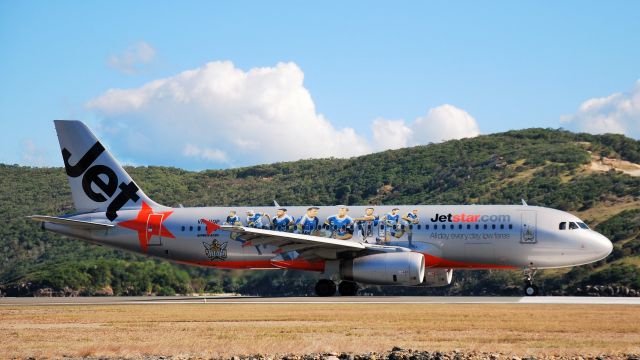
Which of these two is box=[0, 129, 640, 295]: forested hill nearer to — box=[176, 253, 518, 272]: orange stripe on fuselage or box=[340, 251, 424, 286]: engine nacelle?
box=[176, 253, 518, 272]: orange stripe on fuselage

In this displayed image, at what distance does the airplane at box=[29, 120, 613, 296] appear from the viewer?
1558 inches

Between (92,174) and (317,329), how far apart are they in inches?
988

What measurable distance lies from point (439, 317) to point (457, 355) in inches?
358

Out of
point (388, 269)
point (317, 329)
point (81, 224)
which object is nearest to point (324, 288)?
point (388, 269)

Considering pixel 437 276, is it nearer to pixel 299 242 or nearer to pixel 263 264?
pixel 299 242

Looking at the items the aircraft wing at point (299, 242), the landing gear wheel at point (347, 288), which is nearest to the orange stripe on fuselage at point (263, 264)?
the aircraft wing at point (299, 242)

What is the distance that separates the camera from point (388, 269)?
3825 cm

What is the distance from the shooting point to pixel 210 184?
113 m

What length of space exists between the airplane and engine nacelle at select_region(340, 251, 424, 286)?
0.04 m

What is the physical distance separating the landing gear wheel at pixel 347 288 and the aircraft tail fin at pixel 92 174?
9.95 metres

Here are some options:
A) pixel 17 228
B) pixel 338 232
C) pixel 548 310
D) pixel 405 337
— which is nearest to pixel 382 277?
pixel 338 232

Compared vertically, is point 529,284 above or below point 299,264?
below

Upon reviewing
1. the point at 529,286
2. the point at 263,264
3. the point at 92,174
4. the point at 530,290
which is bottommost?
the point at 530,290

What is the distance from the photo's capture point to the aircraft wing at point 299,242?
128ft
